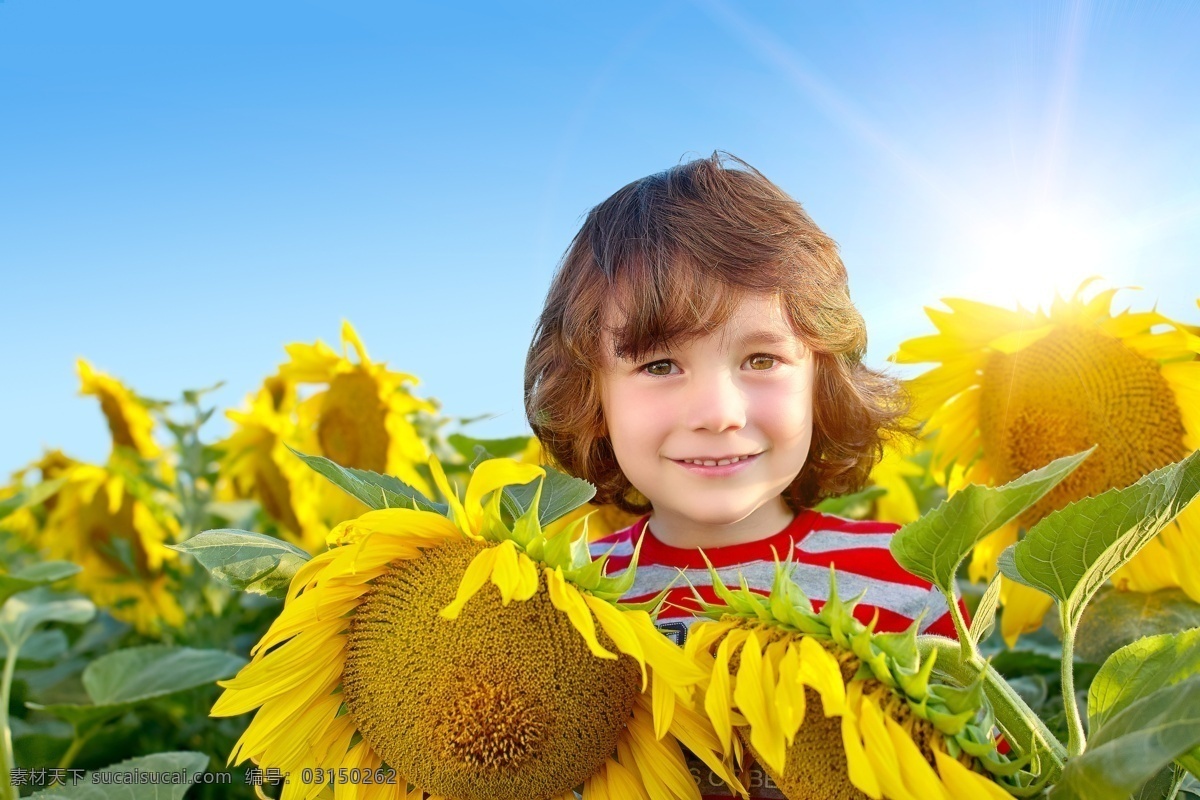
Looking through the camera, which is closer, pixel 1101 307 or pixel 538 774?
pixel 538 774

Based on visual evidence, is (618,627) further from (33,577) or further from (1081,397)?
(33,577)

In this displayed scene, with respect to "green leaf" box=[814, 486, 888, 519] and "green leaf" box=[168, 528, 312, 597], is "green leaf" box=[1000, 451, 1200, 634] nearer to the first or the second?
"green leaf" box=[168, 528, 312, 597]

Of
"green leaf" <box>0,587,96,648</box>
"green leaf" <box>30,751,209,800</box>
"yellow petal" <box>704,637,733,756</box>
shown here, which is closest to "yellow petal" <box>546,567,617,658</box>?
"yellow petal" <box>704,637,733,756</box>

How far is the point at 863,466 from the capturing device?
206cm

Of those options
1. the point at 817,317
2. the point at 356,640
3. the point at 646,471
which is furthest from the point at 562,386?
the point at 356,640

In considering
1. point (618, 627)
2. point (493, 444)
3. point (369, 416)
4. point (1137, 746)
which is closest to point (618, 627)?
point (618, 627)

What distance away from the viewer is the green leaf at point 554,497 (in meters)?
1.30

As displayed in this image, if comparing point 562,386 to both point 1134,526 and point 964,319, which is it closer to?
point 964,319

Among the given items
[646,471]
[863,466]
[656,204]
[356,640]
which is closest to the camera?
[356,640]

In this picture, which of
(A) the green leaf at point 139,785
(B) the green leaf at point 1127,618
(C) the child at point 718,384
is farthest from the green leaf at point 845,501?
(A) the green leaf at point 139,785

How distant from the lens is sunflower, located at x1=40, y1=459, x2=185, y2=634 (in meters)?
3.20

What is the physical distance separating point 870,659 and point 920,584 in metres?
0.81

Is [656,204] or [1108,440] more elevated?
[656,204]

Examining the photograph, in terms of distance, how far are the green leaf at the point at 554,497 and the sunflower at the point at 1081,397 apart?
977mm
